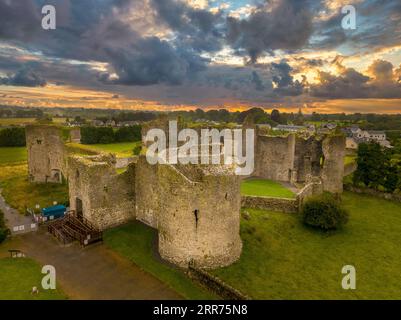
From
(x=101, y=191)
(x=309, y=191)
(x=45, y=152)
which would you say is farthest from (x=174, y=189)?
(x=45, y=152)

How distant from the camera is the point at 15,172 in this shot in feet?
133

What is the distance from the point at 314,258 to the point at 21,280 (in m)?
16.2

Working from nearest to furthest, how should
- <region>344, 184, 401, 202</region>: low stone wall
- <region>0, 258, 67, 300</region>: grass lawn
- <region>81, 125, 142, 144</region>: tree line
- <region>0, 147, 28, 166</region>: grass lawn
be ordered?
<region>0, 258, 67, 300</region>: grass lawn
<region>344, 184, 401, 202</region>: low stone wall
<region>0, 147, 28, 166</region>: grass lawn
<region>81, 125, 142, 144</region>: tree line

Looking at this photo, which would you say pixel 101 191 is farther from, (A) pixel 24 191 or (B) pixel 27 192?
(A) pixel 24 191

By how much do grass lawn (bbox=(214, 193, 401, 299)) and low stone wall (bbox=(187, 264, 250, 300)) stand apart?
1.16 metres

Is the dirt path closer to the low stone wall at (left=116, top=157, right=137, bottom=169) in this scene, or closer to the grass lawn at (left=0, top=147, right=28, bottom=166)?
the low stone wall at (left=116, top=157, right=137, bottom=169)

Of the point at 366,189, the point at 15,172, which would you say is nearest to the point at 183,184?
the point at 366,189

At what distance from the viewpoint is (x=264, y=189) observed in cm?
3097

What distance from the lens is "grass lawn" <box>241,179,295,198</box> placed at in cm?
2897

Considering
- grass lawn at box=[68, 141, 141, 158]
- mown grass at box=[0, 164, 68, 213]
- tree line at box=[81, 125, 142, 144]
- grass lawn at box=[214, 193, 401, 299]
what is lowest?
grass lawn at box=[214, 193, 401, 299]

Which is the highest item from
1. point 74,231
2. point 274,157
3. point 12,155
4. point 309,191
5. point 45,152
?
point 45,152

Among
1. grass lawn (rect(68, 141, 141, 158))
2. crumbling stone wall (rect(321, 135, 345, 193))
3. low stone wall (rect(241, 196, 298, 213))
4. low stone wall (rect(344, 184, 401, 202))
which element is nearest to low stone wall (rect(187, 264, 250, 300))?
low stone wall (rect(241, 196, 298, 213))

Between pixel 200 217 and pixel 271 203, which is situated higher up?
pixel 200 217
